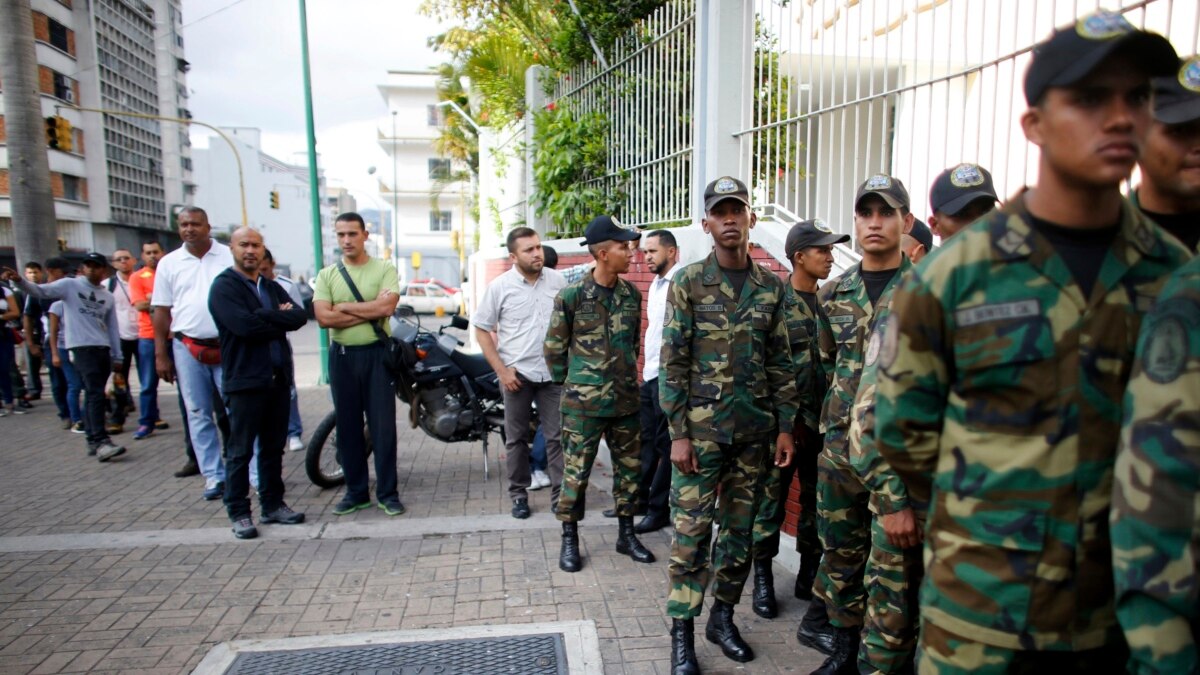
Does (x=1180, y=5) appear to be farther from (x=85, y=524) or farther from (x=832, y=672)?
(x=85, y=524)

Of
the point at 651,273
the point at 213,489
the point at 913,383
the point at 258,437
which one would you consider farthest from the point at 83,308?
the point at 913,383

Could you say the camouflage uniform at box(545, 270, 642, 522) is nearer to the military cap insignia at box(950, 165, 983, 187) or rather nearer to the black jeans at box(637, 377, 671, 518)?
the black jeans at box(637, 377, 671, 518)

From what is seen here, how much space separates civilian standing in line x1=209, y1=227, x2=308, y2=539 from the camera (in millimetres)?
4816

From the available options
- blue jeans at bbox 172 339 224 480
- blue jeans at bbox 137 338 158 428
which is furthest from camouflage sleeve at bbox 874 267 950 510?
blue jeans at bbox 137 338 158 428

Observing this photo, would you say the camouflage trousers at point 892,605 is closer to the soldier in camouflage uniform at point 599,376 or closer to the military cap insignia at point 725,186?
the military cap insignia at point 725,186

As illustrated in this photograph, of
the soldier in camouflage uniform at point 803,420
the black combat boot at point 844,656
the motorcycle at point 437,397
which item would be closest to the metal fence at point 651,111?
the motorcycle at point 437,397

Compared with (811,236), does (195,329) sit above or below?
below

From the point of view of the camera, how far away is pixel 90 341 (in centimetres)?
706

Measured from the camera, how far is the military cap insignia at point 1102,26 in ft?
4.69

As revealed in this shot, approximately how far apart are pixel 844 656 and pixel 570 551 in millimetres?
1726

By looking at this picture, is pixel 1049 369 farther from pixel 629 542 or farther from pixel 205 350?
pixel 205 350

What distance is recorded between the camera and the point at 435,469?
6.70 m

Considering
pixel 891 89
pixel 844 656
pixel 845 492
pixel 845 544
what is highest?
pixel 891 89

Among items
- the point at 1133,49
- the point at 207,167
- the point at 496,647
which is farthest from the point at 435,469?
the point at 207,167
